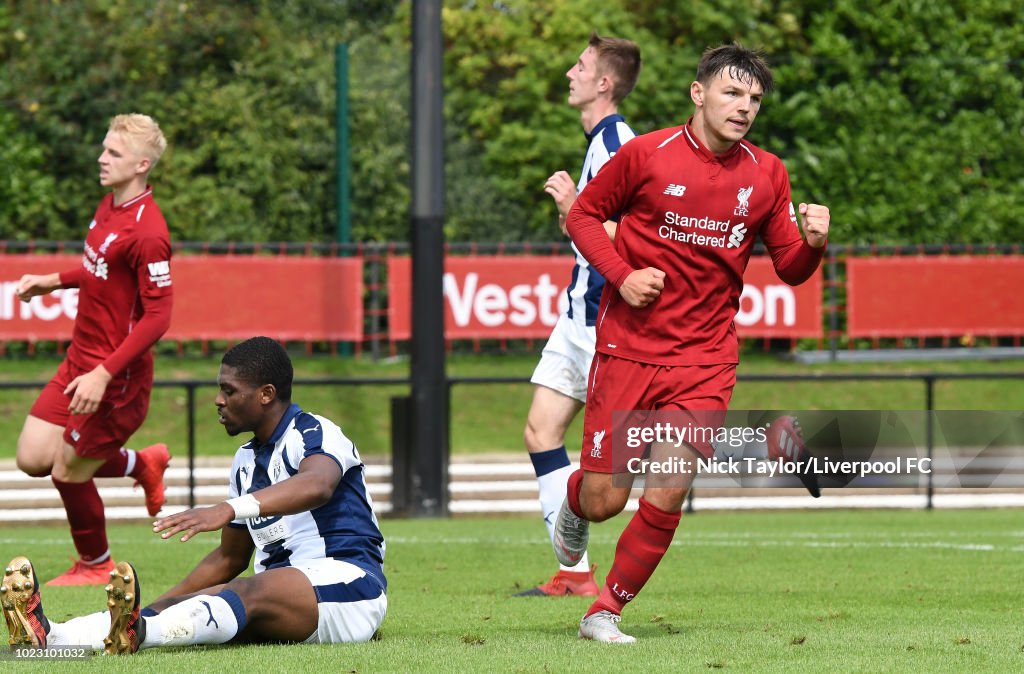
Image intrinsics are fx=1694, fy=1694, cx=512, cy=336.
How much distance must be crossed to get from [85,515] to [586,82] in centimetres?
331

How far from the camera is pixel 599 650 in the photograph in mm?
5879

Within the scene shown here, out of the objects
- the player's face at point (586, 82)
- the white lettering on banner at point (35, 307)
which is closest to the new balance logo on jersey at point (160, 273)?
the player's face at point (586, 82)

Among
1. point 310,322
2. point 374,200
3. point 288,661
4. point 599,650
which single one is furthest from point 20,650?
point 374,200

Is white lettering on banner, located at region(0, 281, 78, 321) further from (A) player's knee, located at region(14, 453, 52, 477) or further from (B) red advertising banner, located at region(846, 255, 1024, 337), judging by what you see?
(A) player's knee, located at region(14, 453, 52, 477)

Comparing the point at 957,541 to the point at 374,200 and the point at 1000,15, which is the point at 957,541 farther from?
the point at 1000,15

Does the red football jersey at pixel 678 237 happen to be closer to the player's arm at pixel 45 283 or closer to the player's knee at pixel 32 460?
the player's arm at pixel 45 283

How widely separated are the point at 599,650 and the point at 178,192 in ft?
79.6

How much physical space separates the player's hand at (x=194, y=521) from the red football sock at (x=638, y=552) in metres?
1.52

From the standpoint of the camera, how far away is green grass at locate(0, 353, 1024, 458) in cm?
2261

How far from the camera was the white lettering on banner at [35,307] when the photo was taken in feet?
78.4

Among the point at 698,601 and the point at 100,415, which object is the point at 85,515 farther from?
the point at 698,601

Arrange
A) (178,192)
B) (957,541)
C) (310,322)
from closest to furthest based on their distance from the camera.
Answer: (957,541)
(310,322)
(178,192)

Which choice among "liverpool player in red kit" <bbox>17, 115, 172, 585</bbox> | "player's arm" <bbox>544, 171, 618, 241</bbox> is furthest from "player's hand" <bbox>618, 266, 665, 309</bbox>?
"liverpool player in red kit" <bbox>17, 115, 172, 585</bbox>

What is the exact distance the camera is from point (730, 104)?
20.4 feet
